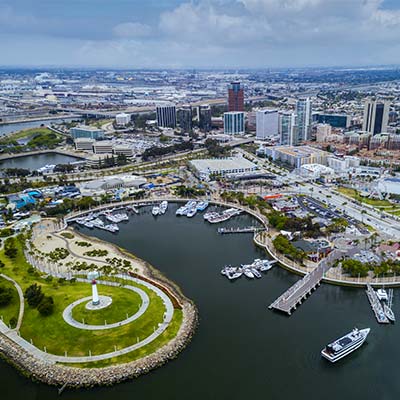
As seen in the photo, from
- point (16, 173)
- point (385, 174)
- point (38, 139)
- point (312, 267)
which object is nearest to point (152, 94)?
point (38, 139)

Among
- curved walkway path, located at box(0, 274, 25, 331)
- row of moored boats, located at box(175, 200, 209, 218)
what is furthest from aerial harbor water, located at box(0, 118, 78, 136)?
curved walkway path, located at box(0, 274, 25, 331)

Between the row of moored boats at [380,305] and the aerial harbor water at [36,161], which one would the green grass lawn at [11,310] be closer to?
the row of moored boats at [380,305]

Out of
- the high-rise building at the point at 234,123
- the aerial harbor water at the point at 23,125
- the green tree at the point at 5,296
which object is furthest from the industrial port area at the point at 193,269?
the aerial harbor water at the point at 23,125

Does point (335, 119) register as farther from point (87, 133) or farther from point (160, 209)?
point (160, 209)

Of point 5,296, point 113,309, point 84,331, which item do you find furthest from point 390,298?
point 5,296

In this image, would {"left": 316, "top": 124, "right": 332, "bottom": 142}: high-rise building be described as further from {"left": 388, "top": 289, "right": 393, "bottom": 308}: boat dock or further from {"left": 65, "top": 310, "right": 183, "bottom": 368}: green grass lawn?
{"left": 65, "top": 310, "right": 183, "bottom": 368}: green grass lawn

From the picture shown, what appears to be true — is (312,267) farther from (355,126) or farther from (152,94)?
(152,94)
